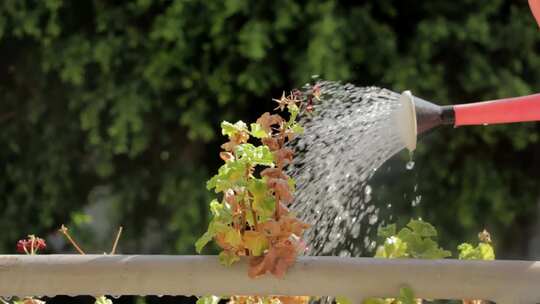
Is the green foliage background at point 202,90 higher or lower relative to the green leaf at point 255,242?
higher

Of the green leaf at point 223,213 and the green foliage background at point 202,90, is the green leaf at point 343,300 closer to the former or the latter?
the green leaf at point 223,213

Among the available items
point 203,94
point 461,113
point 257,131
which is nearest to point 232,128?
point 257,131

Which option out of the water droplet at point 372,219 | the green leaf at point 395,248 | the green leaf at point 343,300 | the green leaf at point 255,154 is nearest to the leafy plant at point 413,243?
the green leaf at point 395,248

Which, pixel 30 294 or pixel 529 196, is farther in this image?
pixel 529 196

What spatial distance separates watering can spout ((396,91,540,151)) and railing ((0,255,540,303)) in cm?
31

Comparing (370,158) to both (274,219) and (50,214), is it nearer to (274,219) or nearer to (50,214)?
(274,219)

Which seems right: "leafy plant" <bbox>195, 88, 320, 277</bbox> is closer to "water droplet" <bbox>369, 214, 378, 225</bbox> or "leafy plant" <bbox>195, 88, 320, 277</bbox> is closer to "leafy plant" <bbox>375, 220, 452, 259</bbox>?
"leafy plant" <bbox>375, 220, 452, 259</bbox>

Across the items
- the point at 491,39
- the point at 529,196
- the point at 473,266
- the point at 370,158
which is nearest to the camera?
the point at 473,266

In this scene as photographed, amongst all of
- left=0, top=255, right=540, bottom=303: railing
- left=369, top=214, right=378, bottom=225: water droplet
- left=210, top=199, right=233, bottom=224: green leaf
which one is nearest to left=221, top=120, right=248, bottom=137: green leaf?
left=210, top=199, right=233, bottom=224: green leaf

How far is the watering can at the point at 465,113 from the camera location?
1.59 meters

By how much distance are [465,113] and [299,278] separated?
473 mm

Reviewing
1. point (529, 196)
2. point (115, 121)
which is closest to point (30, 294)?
point (115, 121)

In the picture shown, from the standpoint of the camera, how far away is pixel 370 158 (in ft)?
6.35

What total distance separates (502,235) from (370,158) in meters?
1.88
